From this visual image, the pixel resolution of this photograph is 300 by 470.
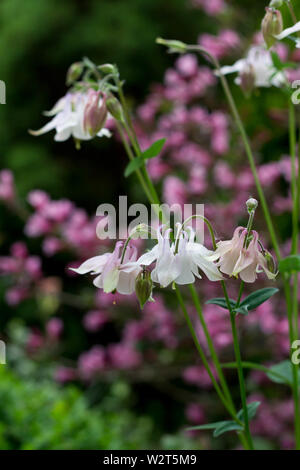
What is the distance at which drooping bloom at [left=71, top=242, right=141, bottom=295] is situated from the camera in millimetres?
606

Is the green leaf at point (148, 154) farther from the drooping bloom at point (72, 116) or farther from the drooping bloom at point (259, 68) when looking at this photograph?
the drooping bloom at point (259, 68)

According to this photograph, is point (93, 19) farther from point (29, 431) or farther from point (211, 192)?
point (29, 431)

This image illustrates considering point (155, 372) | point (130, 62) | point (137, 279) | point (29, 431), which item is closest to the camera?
point (137, 279)

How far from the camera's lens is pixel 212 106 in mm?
2180

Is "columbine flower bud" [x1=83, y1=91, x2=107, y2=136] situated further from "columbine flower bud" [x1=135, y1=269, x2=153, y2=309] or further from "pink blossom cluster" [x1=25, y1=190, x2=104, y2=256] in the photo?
"pink blossom cluster" [x1=25, y1=190, x2=104, y2=256]

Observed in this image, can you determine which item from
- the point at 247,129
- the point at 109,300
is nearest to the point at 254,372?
the point at 109,300

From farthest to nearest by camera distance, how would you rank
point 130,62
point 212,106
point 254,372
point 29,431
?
point 130,62
point 212,106
point 254,372
point 29,431

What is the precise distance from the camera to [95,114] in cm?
71

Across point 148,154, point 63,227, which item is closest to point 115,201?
point 63,227

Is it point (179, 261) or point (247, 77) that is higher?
point (247, 77)

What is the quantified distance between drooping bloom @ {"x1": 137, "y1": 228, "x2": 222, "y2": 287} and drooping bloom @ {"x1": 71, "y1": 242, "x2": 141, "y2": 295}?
42 mm

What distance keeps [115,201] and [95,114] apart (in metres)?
1.96

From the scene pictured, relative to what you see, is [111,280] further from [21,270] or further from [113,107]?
[21,270]
